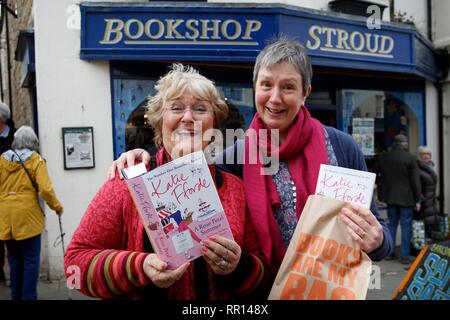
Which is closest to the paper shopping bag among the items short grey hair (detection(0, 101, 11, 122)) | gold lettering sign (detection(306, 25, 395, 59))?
short grey hair (detection(0, 101, 11, 122))

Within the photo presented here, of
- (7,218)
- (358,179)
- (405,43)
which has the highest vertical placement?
(405,43)

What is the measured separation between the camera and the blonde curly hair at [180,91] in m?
1.67

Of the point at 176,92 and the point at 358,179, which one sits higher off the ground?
the point at 176,92

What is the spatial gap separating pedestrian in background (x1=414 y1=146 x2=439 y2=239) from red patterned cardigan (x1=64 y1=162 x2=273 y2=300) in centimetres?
573

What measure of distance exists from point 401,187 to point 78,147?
15.3ft

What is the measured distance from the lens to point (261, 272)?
1.62 m

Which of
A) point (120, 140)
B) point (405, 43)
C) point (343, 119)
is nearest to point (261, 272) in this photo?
→ point (120, 140)

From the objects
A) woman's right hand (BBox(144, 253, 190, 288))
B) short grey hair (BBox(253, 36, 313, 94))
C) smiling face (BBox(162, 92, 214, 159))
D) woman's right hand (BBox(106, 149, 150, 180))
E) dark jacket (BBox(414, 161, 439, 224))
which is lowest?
dark jacket (BBox(414, 161, 439, 224))

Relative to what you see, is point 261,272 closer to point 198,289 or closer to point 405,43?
point 198,289

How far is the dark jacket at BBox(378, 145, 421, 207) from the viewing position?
20.6 ft

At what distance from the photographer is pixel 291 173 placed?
5.81ft

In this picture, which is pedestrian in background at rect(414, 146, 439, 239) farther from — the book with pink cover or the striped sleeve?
the striped sleeve

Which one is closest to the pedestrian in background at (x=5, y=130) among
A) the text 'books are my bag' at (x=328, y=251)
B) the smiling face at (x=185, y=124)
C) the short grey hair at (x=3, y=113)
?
the short grey hair at (x=3, y=113)
